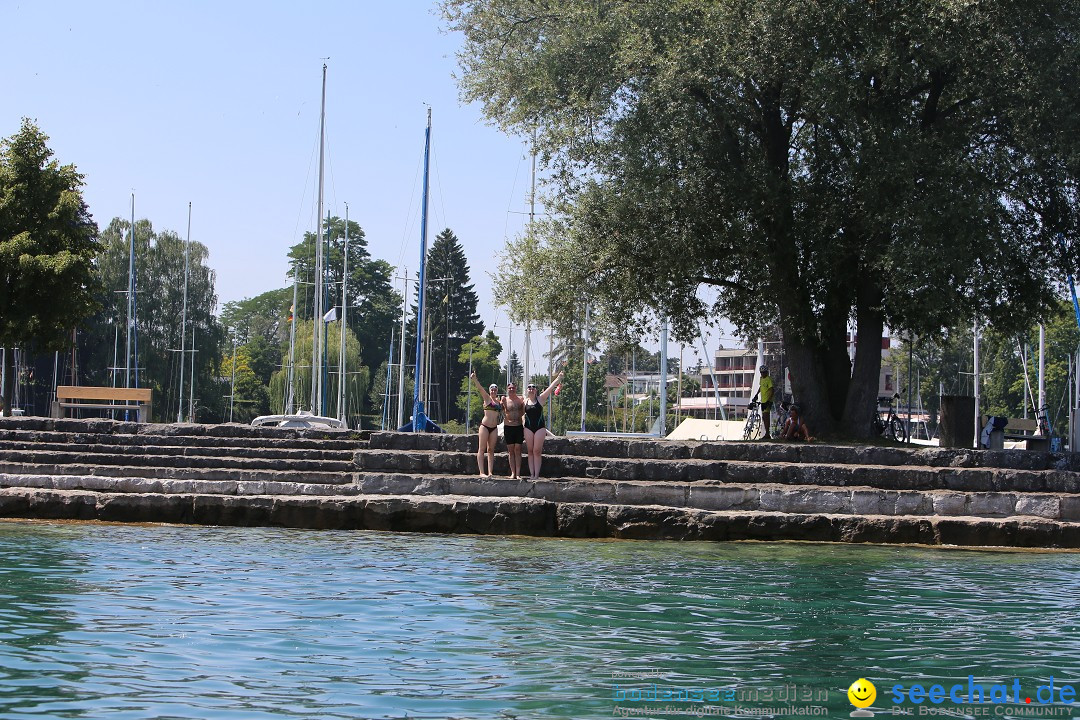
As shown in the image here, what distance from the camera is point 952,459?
1717 cm

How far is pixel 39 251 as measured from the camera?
2508 cm

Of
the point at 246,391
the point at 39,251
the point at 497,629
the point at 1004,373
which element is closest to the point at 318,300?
the point at 39,251

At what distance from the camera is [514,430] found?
56.1 feet

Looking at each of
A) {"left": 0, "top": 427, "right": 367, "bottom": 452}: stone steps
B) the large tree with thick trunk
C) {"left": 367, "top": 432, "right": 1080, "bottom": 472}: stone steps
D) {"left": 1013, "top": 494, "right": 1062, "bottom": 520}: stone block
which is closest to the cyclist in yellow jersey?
the large tree with thick trunk

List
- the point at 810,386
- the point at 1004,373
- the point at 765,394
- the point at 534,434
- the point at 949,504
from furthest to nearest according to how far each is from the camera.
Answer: the point at 1004,373
the point at 765,394
the point at 810,386
the point at 534,434
the point at 949,504

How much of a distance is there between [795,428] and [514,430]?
6.16m

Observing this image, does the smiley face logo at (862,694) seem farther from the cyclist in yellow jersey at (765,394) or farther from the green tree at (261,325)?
the green tree at (261,325)

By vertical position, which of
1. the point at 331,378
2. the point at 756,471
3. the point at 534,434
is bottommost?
the point at 756,471

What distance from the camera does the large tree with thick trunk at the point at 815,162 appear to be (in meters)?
18.3

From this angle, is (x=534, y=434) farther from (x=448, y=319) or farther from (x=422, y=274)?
(x=448, y=319)

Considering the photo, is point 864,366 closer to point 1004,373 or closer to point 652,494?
point 652,494

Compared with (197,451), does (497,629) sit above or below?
below

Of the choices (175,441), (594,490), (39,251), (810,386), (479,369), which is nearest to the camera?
(594,490)

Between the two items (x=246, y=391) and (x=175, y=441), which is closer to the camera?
(x=175, y=441)
